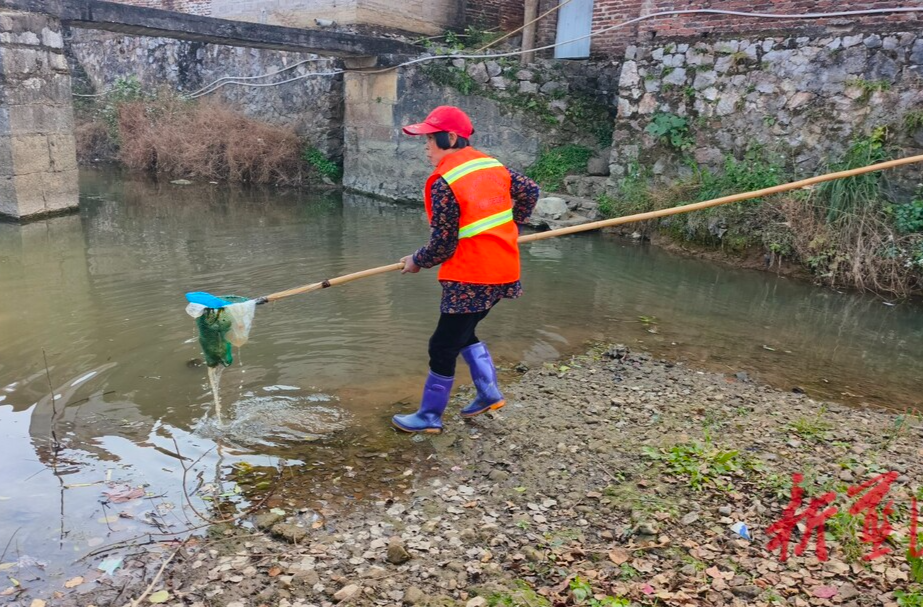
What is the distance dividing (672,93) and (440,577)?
9257mm

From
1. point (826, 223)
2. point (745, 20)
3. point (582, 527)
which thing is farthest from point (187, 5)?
point (582, 527)

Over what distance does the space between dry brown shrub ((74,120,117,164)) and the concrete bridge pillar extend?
22.0 ft

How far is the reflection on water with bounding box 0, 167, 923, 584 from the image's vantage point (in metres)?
3.92

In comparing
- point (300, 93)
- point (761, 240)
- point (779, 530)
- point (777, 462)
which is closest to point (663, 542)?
point (779, 530)

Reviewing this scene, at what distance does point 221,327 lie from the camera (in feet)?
14.3

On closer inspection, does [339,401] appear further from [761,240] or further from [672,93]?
[672,93]

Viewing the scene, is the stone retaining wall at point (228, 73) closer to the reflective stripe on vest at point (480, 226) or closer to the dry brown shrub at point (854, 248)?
the dry brown shrub at point (854, 248)

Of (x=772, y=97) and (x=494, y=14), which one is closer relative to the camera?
(x=772, y=97)

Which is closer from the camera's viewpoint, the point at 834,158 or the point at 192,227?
the point at 834,158

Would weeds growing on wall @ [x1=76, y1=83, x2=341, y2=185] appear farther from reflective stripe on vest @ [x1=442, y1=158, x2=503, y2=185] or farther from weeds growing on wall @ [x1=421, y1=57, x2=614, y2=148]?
reflective stripe on vest @ [x1=442, y1=158, x2=503, y2=185]

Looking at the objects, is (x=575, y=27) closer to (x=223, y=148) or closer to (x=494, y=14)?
(x=494, y=14)

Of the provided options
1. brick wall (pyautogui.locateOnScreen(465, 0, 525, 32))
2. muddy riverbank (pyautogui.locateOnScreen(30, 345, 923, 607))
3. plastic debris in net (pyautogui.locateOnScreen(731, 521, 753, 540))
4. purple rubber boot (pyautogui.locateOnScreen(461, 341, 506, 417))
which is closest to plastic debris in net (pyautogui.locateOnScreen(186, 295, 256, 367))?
muddy riverbank (pyautogui.locateOnScreen(30, 345, 923, 607))

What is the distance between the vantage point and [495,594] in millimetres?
2756

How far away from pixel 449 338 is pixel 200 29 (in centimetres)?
923
